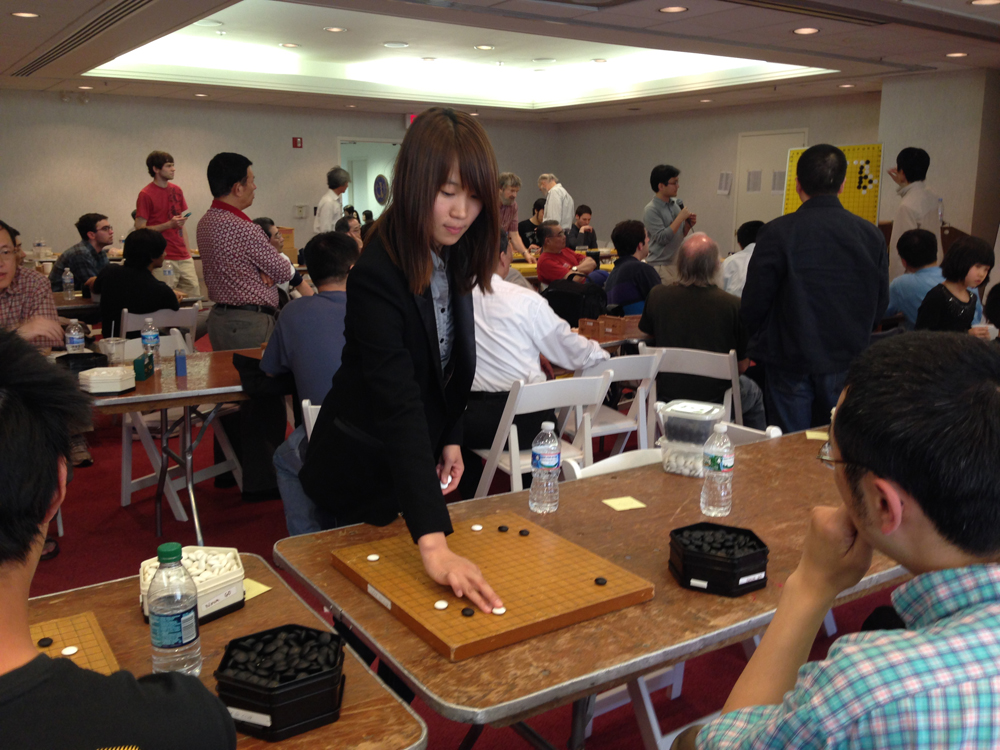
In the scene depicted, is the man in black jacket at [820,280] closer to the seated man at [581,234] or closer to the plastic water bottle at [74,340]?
the plastic water bottle at [74,340]

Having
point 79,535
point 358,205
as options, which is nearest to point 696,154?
point 358,205

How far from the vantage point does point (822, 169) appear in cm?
361

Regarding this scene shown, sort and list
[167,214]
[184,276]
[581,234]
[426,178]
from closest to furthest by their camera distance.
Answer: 1. [426,178]
2. [184,276]
3. [167,214]
4. [581,234]

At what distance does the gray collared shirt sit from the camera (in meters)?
1.81

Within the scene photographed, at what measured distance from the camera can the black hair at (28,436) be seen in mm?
834

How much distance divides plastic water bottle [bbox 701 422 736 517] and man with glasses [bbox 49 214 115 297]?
6110mm

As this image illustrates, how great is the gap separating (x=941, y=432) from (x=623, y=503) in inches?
47.7

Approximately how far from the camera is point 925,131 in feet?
29.0

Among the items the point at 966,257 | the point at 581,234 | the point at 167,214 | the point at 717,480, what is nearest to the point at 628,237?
the point at 966,257

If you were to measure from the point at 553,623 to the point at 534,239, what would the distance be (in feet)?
35.8

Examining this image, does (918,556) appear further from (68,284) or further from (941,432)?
(68,284)

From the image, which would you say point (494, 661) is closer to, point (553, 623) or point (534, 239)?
point (553, 623)

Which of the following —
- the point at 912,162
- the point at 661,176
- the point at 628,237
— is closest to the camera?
the point at 628,237

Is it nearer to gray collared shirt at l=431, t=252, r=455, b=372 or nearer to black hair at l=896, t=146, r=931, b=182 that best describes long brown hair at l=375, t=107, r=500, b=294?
gray collared shirt at l=431, t=252, r=455, b=372
